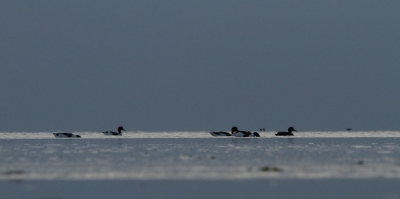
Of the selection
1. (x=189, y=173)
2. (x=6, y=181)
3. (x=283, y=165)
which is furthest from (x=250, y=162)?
(x=6, y=181)

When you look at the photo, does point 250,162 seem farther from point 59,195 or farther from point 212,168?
point 59,195

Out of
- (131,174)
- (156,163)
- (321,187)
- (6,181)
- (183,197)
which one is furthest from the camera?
(156,163)

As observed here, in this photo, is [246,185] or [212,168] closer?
[246,185]

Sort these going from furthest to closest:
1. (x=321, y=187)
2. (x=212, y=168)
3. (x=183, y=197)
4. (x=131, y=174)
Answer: (x=212, y=168) → (x=131, y=174) → (x=321, y=187) → (x=183, y=197)

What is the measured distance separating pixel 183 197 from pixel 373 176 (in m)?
8.41

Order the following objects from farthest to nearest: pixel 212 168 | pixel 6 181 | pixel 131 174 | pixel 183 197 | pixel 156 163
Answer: pixel 156 163, pixel 212 168, pixel 131 174, pixel 6 181, pixel 183 197

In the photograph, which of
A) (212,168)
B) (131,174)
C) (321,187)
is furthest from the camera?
(212,168)

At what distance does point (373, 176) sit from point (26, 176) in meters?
12.5

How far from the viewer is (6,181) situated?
96.4ft

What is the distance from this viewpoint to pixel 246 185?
28031mm

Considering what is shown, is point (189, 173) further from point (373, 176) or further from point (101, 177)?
point (373, 176)

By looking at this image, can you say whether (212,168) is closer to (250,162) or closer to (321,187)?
(250,162)

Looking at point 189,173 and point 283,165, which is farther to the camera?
point 283,165

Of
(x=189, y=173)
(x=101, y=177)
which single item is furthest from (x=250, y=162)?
(x=101, y=177)
